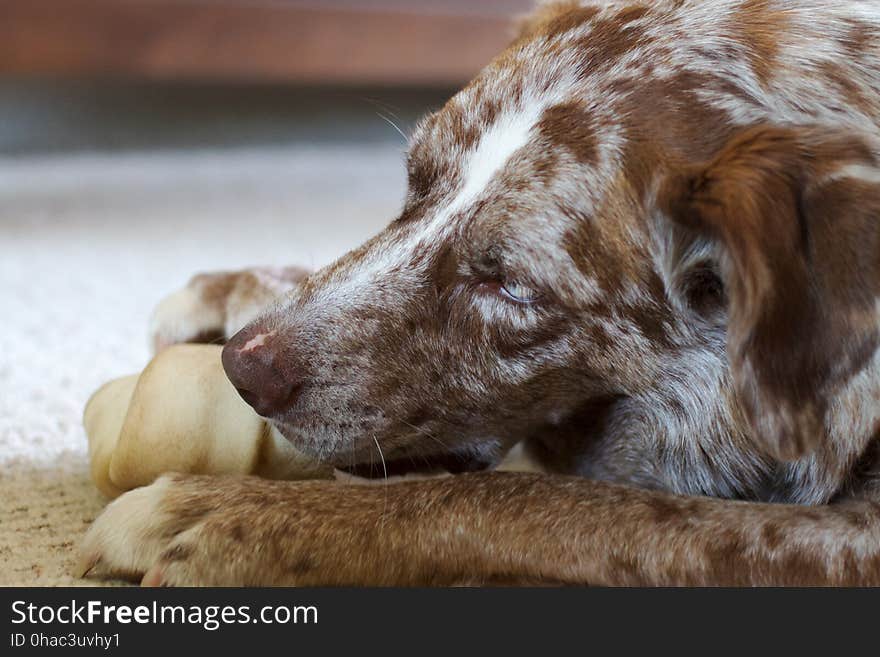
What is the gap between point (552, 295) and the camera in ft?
5.03

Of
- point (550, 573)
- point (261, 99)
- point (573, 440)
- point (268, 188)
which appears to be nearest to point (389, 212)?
point (268, 188)

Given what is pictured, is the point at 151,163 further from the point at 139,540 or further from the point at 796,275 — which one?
the point at 796,275

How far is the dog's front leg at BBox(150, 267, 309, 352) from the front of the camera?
6.99 feet

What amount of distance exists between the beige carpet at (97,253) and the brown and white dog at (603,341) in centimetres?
29

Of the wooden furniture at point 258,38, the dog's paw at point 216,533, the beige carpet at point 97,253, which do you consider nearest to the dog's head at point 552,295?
the dog's paw at point 216,533

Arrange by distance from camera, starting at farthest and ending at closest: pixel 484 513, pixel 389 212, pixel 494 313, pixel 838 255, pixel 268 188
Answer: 1. pixel 268 188
2. pixel 389 212
3. pixel 494 313
4. pixel 484 513
5. pixel 838 255

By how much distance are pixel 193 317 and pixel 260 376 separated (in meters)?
0.66

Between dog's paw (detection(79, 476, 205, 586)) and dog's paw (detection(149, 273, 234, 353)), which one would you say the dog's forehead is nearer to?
dog's paw (detection(79, 476, 205, 586))

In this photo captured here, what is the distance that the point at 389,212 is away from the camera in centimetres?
438

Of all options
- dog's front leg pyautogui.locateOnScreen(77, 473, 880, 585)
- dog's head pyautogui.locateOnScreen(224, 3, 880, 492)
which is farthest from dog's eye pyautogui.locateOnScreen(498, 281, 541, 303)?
dog's front leg pyautogui.locateOnScreen(77, 473, 880, 585)

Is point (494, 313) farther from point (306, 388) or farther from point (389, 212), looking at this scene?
point (389, 212)

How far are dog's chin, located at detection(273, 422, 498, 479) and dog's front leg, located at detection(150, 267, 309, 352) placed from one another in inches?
21.6

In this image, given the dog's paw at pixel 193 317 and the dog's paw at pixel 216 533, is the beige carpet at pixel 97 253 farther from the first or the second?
the dog's paw at pixel 193 317

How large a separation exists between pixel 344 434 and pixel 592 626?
1.37ft
